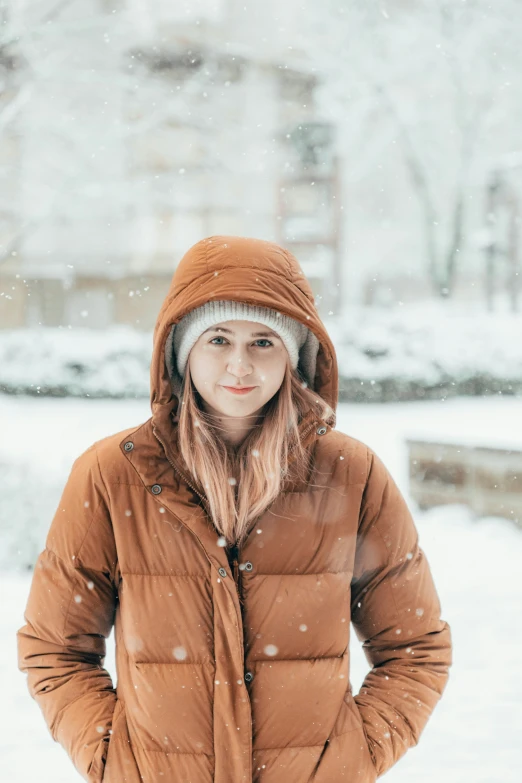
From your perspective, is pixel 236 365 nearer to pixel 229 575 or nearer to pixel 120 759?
pixel 229 575

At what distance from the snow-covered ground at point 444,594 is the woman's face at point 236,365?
1965mm

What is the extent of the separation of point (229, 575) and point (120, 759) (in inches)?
16.0

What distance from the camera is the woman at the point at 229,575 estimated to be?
136 cm

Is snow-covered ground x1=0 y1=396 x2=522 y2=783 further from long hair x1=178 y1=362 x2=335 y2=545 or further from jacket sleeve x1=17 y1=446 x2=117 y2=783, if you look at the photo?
long hair x1=178 y1=362 x2=335 y2=545

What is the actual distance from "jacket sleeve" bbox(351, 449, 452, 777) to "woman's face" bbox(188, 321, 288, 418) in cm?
28

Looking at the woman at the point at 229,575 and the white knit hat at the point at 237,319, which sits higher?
the white knit hat at the point at 237,319

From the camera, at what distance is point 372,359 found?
6445 millimetres

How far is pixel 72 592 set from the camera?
4.64 feet

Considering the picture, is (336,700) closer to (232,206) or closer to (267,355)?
(267,355)

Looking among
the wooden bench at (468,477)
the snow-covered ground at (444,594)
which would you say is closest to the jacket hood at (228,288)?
the snow-covered ground at (444,594)

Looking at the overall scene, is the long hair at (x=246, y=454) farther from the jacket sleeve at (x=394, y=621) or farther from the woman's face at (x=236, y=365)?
the jacket sleeve at (x=394, y=621)

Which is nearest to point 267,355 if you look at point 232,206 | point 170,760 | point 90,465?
point 90,465

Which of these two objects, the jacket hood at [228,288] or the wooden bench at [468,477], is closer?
the jacket hood at [228,288]

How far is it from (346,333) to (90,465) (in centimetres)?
539
